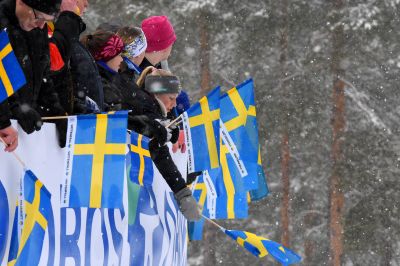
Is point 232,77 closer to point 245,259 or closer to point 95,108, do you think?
point 245,259

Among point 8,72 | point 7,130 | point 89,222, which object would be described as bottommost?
point 89,222

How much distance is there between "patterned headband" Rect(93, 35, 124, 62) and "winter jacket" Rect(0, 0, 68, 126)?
1205 mm

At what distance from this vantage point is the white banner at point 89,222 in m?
3.45

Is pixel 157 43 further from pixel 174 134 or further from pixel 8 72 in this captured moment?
pixel 8 72

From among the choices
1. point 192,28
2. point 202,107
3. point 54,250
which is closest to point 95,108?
point 202,107

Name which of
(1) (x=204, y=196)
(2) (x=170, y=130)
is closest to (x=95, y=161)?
(2) (x=170, y=130)

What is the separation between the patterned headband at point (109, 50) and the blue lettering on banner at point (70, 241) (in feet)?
4.52

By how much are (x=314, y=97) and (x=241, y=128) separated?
16219mm

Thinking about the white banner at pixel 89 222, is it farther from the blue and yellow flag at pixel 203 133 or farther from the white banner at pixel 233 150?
the white banner at pixel 233 150

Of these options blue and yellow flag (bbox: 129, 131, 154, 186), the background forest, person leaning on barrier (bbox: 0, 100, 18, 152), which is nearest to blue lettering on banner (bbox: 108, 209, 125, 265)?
blue and yellow flag (bbox: 129, 131, 154, 186)

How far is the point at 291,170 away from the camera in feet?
72.1

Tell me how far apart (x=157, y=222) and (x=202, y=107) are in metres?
0.67

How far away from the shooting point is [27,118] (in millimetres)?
3480

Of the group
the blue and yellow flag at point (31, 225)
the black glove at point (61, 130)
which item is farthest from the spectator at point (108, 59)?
the blue and yellow flag at point (31, 225)
